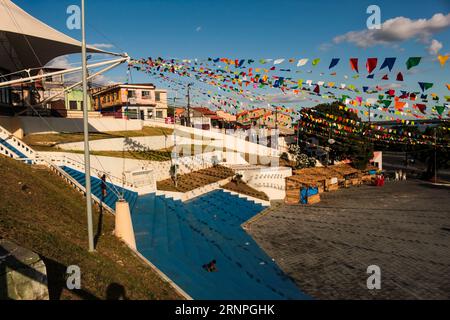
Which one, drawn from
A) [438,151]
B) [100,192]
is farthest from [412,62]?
[438,151]

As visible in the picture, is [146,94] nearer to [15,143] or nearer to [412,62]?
[15,143]

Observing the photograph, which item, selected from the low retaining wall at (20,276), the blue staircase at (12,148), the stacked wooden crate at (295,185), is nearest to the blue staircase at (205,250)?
the low retaining wall at (20,276)

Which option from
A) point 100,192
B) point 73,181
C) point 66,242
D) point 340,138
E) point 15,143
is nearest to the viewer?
point 66,242

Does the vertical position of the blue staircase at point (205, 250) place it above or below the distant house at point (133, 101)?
below

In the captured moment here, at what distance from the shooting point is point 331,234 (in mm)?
20375

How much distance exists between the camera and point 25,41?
2273cm

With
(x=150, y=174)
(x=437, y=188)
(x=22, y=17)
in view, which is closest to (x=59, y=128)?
(x=22, y=17)

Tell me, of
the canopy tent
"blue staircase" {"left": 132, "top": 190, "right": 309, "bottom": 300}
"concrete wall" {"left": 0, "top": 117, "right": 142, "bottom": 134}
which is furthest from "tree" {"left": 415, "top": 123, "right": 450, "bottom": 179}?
the canopy tent

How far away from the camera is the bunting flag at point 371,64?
43.5 ft

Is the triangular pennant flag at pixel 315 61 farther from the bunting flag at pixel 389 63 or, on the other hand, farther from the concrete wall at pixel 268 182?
the concrete wall at pixel 268 182

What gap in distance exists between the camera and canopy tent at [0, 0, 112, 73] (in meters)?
20.5

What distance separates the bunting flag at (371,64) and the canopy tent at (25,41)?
1789 centimetres

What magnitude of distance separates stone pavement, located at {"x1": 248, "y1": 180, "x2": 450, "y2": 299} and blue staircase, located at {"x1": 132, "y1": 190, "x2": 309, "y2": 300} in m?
1.12

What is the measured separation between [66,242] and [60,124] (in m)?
23.9
